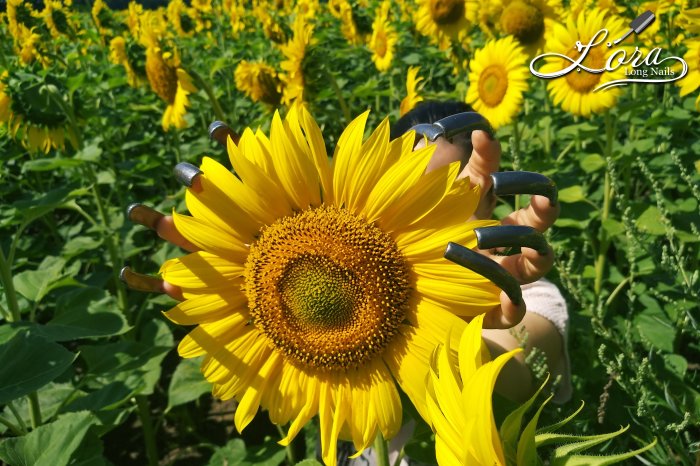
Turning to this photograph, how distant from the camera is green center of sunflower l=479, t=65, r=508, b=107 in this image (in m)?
3.09

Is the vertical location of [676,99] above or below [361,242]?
below

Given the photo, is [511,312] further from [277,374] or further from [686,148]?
[686,148]

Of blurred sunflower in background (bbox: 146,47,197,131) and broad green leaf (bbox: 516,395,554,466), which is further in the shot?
blurred sunflower in background (bbox: 146,47,197,131)

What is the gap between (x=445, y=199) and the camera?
832mm

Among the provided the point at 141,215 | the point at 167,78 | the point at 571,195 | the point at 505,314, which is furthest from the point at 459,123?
the point at 167,78

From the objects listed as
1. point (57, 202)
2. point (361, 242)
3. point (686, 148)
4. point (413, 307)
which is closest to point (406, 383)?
point (413, 307)

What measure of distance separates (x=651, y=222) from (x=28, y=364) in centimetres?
215

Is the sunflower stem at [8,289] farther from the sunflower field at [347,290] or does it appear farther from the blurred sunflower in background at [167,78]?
the blurred sunflower in background at [167,78]

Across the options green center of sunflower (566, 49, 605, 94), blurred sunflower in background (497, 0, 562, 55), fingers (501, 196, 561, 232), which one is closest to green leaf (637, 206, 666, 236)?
green center of sunflower (566, 49, 605, 94)

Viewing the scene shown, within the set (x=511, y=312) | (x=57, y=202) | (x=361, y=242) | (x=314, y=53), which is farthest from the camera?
(x=314, y=53)

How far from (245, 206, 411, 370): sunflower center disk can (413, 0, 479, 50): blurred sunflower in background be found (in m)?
3.32

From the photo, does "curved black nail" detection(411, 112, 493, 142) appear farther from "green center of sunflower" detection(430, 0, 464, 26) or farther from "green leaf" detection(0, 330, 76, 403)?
"green center of sunflower" detection(430, 0, 464, 26)

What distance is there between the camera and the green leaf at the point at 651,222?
226 cm

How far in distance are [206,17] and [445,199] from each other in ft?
26.3
